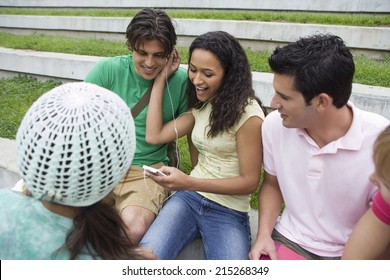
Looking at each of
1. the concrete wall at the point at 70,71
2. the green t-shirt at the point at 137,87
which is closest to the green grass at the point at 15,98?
the concrete wall at the point at 70,71

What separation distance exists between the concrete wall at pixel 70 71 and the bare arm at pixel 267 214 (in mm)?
1667

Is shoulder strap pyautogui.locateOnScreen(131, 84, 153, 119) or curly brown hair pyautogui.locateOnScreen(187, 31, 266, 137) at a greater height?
curly brown hair pyautogui.locateOnScreen(187, 31, 266, 137)

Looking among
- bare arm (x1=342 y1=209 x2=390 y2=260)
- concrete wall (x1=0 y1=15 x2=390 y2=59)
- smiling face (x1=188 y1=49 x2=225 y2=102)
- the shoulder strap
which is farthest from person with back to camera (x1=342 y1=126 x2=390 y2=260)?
concrete wall (x1=0 y1=15 x2=390 y2=59)

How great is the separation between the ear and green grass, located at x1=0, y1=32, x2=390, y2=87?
7.46 feet

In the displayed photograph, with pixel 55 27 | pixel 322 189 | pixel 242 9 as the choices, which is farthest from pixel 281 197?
pixel 55 27

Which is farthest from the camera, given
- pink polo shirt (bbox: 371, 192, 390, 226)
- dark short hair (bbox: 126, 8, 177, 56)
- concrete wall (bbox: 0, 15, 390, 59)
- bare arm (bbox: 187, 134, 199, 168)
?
concrete wall (bbox: 0, 15, 390, 59)

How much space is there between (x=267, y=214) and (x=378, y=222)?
23.7 inches

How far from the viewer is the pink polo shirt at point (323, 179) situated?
1.68 meters

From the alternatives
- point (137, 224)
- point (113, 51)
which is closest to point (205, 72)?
point (137, 224)

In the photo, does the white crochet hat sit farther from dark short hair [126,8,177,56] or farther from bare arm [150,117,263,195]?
dark short hair [126,8,177,56]

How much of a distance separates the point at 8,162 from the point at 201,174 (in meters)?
1.79

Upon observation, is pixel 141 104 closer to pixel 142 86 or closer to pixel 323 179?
pixel 142 86

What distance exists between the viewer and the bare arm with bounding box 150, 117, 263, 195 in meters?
2.04

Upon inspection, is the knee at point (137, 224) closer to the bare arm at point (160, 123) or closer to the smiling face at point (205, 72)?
the bare arm at point (160, 123)
